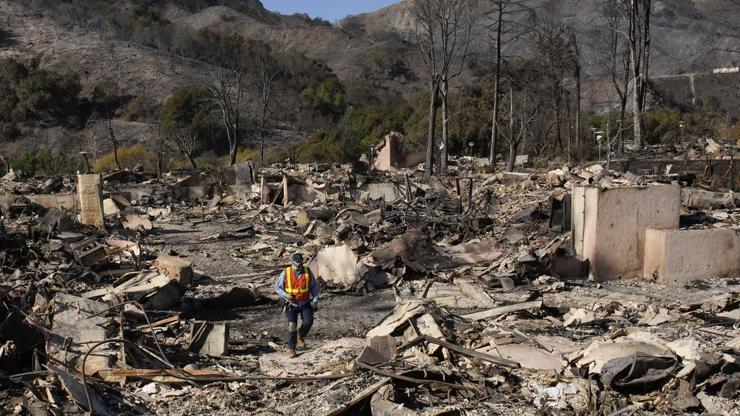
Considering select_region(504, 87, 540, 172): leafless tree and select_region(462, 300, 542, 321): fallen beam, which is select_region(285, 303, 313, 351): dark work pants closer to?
select_region(462, 300, 542, 321): fallen beam

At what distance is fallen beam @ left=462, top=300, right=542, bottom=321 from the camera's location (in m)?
7.96

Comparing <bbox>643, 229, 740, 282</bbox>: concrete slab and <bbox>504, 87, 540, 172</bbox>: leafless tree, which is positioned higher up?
<bbox>504, 87, 540, 172</bbox>: leafless tree

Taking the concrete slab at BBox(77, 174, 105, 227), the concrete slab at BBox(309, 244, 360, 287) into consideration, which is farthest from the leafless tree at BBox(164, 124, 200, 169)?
the concrete slab at BBox(309, 244, 360, 287)

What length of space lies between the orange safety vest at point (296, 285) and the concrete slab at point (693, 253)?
5.48 metres

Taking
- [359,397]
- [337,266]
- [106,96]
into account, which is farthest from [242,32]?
[359,397]

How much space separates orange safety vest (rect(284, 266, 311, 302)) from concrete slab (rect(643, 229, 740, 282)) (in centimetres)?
548

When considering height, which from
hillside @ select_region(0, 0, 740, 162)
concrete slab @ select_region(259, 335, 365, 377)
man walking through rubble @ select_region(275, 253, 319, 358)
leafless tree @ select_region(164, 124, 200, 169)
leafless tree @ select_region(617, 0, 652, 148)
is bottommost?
concrete slab @ select_region(259, 335, 365, 377)

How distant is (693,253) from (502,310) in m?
3.62

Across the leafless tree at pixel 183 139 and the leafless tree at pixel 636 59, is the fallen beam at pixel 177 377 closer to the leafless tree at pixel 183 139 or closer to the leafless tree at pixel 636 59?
the leafless tree at pixel 636 59

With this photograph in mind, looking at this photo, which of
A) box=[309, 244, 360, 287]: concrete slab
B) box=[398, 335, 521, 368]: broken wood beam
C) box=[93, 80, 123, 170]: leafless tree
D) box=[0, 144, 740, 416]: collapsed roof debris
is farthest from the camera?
box=[93, 80, 123, 170]: leafless tree

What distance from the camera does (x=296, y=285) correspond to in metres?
7.23

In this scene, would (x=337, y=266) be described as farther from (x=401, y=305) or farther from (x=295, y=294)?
(x=295, y=294)

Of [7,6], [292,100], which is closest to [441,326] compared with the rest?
[292,100]

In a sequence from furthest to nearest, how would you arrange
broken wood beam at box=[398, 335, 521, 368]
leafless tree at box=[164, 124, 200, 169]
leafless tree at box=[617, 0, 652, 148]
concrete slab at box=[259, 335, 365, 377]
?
leafless tree at box=[164, 124, 200, 169] < leafless tree at box=[617, 0, 652, 148] < concrete slab at box=[259, 335, 365, 377] < broken wood beam at box=[398, 335, 521, 368]
